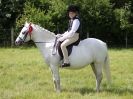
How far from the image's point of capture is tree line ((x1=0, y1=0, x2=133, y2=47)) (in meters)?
26.5

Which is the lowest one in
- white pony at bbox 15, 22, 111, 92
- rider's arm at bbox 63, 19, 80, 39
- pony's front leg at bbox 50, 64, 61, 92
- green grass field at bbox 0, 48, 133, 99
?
green grass field at bbox 0, 48, 133, 99

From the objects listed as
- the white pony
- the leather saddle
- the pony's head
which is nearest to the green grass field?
the white pony

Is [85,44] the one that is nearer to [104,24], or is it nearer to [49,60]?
[49,60]

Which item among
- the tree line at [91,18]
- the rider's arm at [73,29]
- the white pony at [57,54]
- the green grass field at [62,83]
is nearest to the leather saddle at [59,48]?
the white pony at [57,54]

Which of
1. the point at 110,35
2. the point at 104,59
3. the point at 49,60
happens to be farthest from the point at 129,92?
the point at 110,35

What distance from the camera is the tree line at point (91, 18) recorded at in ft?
87.0

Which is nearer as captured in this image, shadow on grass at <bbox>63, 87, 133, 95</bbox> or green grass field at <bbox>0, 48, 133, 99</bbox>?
green grass field at <bbox>0, 48, 133, 99</bbox>

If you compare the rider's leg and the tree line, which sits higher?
the rider's leg

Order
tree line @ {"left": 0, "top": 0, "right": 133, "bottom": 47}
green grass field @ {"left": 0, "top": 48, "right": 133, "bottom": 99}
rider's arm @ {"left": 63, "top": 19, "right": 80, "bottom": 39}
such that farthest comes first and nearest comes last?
tree line @ {"left": 0, "top": 0, "right": 133, "bottom": 47} → rider's arm @ {"left": 63, "top": 19, "right": 80, "bottom": 39} → green grass field @ {"left": 0, "top": 48, "right": 133, "bottom": 99}

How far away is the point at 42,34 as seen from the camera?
32.0 ft

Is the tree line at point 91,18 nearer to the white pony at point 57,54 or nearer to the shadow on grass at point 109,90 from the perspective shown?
the white pony at point 57,54

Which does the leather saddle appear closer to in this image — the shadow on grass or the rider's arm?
the rider's arm

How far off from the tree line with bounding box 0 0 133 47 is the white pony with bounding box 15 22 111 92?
52.4ft

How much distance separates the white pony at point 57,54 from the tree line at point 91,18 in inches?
629
